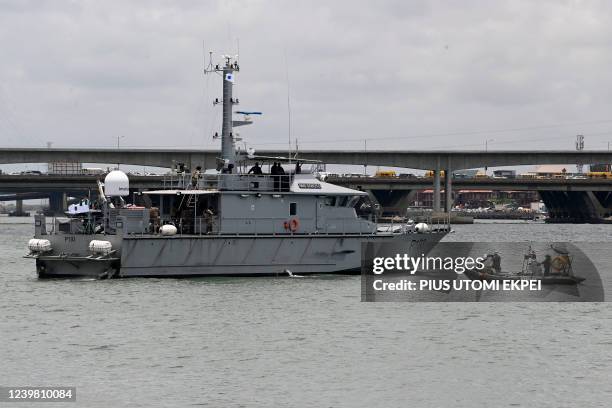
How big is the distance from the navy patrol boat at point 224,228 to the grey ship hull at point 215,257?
0.04 meters

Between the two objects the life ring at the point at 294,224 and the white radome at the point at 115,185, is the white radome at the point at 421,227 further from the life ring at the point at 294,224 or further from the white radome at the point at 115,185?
the white radome at the point at 115,185

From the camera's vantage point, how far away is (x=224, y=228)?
4306 cm

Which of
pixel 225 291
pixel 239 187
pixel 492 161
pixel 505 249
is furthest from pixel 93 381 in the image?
pixel 492 161

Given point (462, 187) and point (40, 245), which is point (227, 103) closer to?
point (40, 245)

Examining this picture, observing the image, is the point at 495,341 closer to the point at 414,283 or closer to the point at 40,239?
the point at 414,283

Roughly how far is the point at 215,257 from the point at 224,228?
4.60 feet

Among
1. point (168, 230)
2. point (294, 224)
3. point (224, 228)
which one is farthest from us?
point (294, 224)

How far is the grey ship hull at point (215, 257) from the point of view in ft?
137

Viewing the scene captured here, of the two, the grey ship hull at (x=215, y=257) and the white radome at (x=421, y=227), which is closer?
the grey ship hull at (x=215, y=257)

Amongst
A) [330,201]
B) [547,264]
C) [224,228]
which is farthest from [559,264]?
[224,228]

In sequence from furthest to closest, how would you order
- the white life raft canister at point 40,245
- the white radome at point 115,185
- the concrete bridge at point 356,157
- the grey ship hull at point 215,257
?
the concrete bridge at point 356,157
the white radome at point 115,185
the white life raft canister at point 40,245
the grey ship hull at point 215,257

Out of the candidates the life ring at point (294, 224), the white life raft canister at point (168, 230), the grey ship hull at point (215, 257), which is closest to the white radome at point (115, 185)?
the grey ship hull at point (215, 257)

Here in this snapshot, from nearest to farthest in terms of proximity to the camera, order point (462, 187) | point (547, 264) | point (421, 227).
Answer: point (547, 264) < point (421, 227) < point (462, 187)

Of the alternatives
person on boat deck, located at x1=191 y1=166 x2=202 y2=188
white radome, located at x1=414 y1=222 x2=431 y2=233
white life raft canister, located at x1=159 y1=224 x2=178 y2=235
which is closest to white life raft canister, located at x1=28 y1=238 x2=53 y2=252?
white life raft canister, located at x1=159 y1=224 x2=178 y2=235
